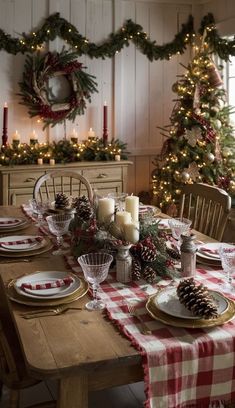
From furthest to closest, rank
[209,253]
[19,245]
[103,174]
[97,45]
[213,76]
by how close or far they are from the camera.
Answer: [97,45] < [103,174] < [213,76] < [19,245] < [209,253]

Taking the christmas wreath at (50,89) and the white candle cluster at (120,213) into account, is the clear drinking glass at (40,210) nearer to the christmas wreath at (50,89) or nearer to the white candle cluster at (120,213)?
the white candle cluster at (120,213)

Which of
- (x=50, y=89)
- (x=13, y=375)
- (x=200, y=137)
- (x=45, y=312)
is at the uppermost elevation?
(x=50, y=89)

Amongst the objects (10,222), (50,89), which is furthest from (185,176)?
(10,222)

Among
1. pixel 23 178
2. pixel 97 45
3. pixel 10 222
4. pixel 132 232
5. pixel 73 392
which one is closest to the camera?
pixel 73 392

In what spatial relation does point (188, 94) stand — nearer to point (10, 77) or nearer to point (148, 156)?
point (148, 156)

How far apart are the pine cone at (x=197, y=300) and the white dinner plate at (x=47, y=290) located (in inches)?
15.0

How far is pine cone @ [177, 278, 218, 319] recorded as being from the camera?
139 cm

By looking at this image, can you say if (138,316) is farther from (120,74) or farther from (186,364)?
(120,74)

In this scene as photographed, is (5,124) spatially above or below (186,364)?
above

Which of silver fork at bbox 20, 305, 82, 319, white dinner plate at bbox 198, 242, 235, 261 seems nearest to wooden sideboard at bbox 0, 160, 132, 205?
white dinner plate at bbox 198, 242, 235, 261

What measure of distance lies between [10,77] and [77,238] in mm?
2814

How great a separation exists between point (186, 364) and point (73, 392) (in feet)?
0.99

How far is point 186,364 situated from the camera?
1.28 meters

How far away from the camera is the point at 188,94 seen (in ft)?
14.0
